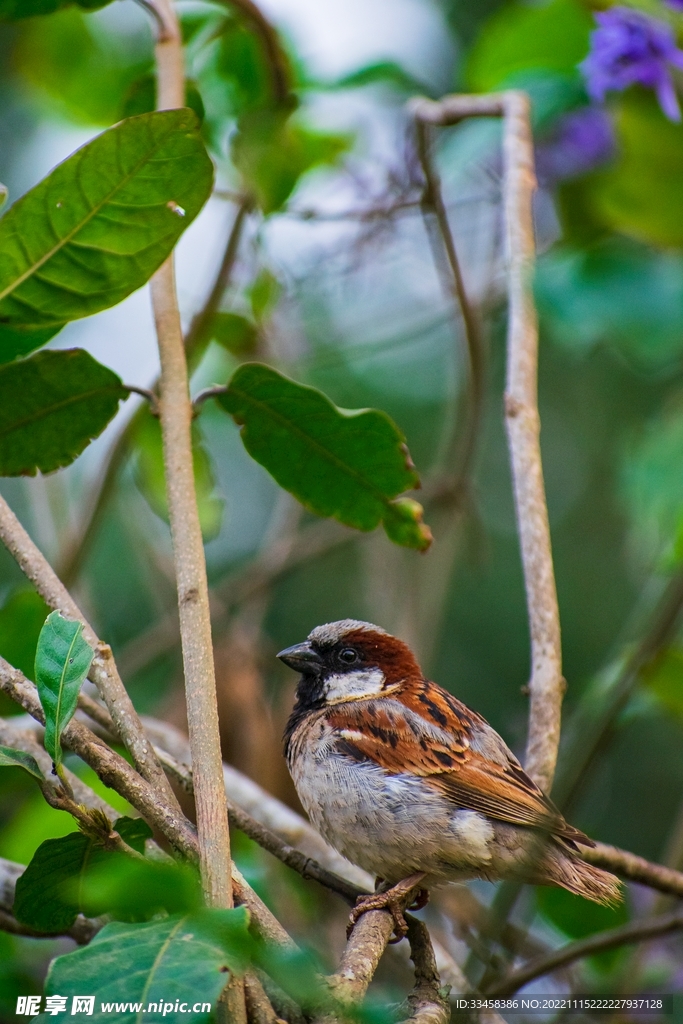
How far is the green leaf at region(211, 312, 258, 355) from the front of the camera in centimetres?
352

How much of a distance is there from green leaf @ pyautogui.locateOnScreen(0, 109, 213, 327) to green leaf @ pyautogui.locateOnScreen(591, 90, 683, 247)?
1.57 metres

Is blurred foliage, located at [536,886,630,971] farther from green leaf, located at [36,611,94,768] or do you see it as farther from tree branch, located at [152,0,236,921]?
green leaf, located at [36,611,94,768]

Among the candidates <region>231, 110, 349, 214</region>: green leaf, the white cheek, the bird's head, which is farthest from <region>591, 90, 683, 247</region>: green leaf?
the white cheek

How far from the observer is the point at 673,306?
1.46 m

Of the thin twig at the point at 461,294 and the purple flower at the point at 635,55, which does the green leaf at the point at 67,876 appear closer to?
the thin twig at the point at 461,294

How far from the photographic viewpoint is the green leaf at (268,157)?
3.06m

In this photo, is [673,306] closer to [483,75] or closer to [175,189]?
[175,189]

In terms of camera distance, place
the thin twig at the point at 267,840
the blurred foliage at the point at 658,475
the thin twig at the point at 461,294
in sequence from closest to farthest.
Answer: the blurred foliage at the point at 658,475 < the thin twig at the point at 267,840 < the thin twig at the point at 461,294

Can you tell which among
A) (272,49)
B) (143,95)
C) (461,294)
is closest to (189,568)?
(143,95)

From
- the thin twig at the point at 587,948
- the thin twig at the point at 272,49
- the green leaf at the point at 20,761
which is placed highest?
the thin twig at the point at 272,49

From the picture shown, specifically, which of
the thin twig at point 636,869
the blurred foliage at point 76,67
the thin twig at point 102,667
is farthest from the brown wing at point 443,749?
the blurred foliage at point 76,67

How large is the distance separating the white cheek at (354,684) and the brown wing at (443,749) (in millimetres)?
95

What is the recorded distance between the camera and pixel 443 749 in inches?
99.3

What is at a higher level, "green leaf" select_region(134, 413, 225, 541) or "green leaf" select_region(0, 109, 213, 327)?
"green leaf" select_region(0, 109, 213, 327)
